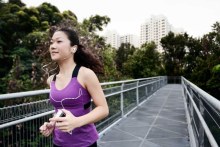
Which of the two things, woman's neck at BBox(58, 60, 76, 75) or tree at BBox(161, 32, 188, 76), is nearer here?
woman's neck at BBox(58, 60, 76, 75)

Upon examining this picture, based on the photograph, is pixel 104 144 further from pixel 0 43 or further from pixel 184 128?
pixel 0 43

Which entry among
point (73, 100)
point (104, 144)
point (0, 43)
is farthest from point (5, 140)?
point (0, 43)

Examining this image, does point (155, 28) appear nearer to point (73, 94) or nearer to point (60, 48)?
point (60, 48)

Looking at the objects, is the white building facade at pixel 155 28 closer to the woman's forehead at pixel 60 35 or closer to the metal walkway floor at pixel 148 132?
the metal walkway floor at pixel 148 132

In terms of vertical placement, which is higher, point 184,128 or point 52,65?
point 52,65

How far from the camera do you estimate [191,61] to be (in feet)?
159


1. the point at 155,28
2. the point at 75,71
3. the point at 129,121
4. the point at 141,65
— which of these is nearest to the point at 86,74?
the point at 75,71

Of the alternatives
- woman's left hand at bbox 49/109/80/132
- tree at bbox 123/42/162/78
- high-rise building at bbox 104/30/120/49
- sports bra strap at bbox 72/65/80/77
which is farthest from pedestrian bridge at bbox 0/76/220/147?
high-rise building at bbox 104/30/120/49

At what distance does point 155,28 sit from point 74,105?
416ft

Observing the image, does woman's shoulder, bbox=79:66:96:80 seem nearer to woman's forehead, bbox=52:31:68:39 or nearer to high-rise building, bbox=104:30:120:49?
woman's forehead, bbox=52:31:68:39

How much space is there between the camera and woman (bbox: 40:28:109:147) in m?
1.91

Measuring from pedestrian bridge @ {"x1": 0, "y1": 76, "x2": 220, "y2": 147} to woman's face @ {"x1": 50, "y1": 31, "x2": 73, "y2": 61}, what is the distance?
76 cm

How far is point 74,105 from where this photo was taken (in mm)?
1945

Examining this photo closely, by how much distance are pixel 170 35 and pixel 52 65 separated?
5135 cm
